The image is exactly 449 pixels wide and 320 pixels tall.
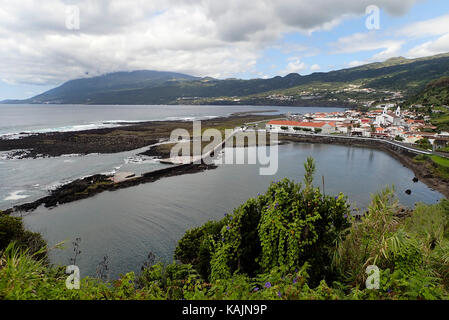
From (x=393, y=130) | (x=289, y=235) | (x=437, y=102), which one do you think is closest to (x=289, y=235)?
(x=289, y=235)

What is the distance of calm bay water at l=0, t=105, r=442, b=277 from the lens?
48.7 feet

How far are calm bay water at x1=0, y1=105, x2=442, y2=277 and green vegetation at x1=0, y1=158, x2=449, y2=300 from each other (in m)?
4.05

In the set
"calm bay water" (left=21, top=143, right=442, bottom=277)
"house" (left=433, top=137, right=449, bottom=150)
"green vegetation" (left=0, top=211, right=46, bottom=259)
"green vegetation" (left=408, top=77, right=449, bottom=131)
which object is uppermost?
"green vegetation" (left=408, top=77, right=449, bottom=131)

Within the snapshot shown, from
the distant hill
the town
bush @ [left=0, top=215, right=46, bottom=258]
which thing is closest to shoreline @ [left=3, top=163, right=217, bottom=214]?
bush @ [left=0, top=215, right=46, bottom=258]

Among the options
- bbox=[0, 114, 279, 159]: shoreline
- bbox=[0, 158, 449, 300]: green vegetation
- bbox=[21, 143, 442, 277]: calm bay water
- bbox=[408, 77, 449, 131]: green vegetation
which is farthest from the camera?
bbox=[408, 77, 449, 131]: green vegetation

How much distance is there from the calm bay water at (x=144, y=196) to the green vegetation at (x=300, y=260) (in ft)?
13.3

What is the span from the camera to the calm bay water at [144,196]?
14.9m

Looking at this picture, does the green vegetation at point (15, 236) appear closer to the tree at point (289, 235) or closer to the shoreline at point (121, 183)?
the shoreline at point (121, 183)

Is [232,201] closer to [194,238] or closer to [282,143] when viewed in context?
[194,238]

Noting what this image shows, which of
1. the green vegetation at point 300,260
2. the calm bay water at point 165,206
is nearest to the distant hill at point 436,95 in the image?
the calm bay water at point 165,206

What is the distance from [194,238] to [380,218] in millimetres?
9072

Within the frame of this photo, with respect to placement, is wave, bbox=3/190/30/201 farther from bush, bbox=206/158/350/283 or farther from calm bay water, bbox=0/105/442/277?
bush, bbox=206/158/350/283

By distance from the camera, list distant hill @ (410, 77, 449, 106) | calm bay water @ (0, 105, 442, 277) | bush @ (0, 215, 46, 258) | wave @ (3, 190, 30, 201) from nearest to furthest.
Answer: bush @ (0, 215, 46, 258), calm bay water @ (0, 105, 442, 277), wave @ (3, 190, 30, 201), distant hill @ (410, 77, 449, 106)

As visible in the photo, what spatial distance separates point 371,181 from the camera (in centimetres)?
2730
